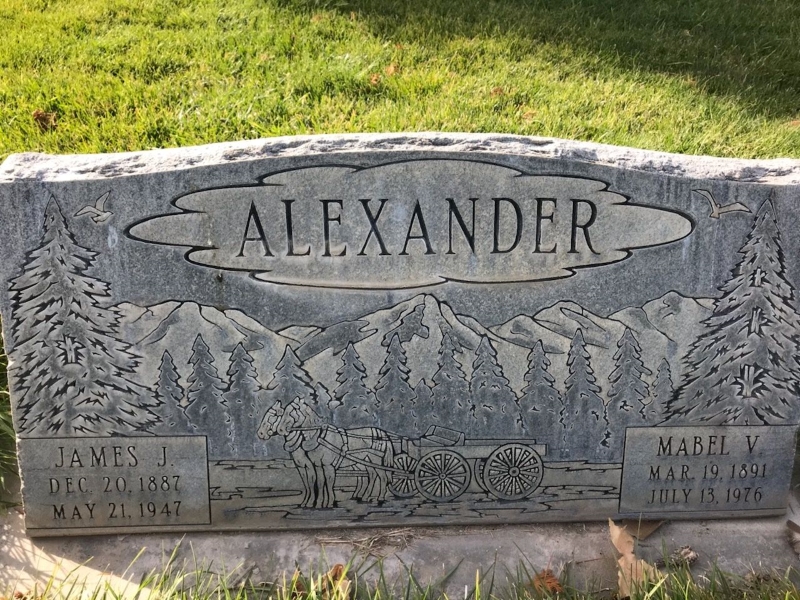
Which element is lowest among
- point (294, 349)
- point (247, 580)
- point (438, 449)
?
point (247, 580)

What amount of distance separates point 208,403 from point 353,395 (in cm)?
50

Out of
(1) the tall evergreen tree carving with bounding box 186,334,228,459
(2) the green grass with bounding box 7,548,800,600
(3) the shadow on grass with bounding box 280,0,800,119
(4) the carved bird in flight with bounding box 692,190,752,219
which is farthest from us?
(3) the shadow on grass with bounding box 280,0,800,119

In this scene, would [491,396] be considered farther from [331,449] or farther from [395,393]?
[331,449]

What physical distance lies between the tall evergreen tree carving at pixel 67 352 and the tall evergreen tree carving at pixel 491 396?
1.13 m

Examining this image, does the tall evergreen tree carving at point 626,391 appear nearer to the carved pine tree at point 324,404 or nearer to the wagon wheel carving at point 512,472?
the wagon wheel carving at point 512,472

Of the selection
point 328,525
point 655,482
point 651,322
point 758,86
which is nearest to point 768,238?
point 651,322

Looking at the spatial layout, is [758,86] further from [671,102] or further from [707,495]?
[707,495]

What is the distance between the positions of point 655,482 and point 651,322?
636 mm

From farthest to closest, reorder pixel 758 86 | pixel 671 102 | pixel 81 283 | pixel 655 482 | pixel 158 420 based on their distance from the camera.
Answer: pixel 758 86 < pixel 671 102 < pixel 655 482 < pixel 158 420 < pixel 81 283

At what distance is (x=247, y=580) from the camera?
2605 millimetres

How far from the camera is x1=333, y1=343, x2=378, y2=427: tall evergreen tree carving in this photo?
2.66m

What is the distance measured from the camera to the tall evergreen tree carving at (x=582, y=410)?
8.84 feet

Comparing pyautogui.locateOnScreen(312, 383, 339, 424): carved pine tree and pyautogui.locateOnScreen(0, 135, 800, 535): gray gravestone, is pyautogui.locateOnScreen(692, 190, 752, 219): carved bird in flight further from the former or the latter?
pyautogui.locateOnScreen(312, 383, 339, 424): carved pine tree

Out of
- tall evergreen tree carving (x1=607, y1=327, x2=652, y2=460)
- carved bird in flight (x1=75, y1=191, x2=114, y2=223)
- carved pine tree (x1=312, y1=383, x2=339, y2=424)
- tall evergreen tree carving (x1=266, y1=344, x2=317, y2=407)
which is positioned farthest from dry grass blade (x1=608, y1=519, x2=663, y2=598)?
carved bird in flight (x1=75, y1=191, x2=114, y2=223)
